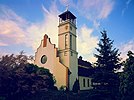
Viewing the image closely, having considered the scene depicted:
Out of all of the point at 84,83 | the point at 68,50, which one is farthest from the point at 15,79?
the point at 84,83

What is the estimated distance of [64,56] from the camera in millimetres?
31750

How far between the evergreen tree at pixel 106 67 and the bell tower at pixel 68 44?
6.69 metres

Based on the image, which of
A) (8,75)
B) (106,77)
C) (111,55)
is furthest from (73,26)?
(8,75)

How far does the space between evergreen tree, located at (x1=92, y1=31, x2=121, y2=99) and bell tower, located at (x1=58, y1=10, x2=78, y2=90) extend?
263 inches

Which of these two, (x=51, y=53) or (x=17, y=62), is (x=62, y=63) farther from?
(x=17, y=62)

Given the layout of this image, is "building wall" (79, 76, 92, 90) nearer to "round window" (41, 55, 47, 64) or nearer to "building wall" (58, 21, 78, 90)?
"building wall" (58, 21, 78, 90)

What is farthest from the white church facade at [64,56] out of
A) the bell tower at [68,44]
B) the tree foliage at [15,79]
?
the tree foliage at [15,79]

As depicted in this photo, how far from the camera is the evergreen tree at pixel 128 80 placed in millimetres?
17734

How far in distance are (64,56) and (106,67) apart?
31.0 feet

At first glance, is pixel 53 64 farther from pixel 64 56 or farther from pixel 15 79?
Answer: pixel 15 79

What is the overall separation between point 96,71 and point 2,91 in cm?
1309

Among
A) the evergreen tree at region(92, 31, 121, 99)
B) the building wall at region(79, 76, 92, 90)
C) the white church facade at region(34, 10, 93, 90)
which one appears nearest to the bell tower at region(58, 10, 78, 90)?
the white church facade at region(34, 10, 93, 90)

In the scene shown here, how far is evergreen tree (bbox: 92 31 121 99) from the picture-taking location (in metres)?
23.4

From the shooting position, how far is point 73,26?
34188 mm
